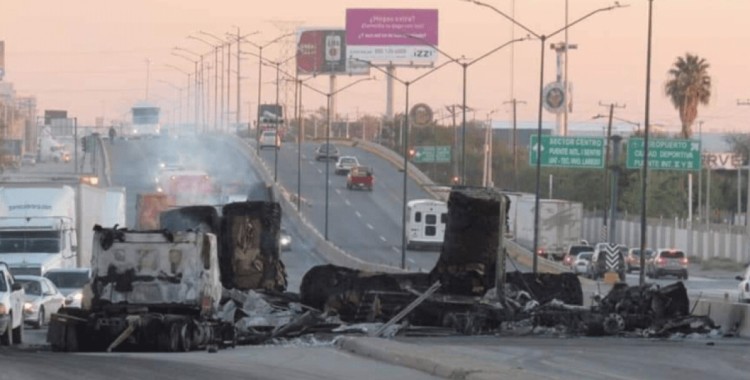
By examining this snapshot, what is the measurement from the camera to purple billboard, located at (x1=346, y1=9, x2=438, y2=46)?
15450 cm

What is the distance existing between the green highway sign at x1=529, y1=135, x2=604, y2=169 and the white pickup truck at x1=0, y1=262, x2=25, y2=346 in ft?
150

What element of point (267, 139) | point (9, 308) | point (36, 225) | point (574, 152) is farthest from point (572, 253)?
point (9, 308)

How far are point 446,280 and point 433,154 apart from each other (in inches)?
3737

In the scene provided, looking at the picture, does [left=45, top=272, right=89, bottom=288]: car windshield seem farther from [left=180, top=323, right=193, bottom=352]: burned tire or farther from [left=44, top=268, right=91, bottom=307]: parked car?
[left=180, top=323, right=193, bottom=352]: burned tire

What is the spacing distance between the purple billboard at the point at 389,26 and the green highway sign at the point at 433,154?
72.9 ft

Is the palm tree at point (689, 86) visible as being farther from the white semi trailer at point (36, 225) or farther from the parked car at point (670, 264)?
the white semi trailer at point (36, 225)

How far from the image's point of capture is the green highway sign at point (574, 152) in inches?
2837

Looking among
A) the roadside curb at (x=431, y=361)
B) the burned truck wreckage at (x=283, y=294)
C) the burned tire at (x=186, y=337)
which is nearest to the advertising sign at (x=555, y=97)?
the burned truck wreckage at (x=283, y=294)

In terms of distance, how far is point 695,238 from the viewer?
97.1 meters

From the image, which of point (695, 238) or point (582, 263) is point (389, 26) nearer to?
point (695, 238)

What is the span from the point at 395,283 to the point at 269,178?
252 feet

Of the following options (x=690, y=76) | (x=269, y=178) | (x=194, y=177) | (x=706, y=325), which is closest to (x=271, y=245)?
(x=706, y=325)

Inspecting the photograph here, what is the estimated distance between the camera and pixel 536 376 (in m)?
19.0

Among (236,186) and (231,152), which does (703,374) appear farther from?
(231,152)
